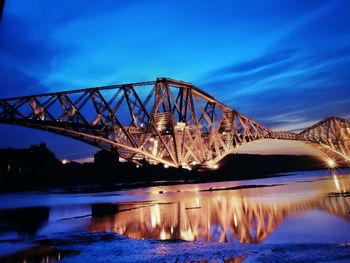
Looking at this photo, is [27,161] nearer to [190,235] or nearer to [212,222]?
[212,222]

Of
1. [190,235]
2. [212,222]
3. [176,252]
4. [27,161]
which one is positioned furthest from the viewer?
[27,161]

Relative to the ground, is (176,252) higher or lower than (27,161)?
lower

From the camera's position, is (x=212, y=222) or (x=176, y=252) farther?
(x=212, y=222)

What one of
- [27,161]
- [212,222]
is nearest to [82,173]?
[27,161]

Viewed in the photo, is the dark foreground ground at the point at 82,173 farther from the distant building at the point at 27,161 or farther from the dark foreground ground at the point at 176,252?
the dark foreground ground at the point at 176,252

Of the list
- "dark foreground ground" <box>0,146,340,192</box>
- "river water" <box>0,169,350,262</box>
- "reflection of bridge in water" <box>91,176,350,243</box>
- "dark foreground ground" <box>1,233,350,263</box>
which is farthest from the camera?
"dark foreground ground" <box>0,146,340,192</box>

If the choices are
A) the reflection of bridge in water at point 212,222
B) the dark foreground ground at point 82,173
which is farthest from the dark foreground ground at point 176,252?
the dark foreground ground at point 82,173

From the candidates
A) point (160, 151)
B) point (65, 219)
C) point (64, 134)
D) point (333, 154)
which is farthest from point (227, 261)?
point (333, 154)

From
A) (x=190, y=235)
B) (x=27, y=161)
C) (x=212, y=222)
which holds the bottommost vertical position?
(x=190, y=235)

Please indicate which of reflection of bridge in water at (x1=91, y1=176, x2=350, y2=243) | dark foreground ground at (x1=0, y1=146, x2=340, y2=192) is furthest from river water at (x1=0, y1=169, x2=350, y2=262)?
dark foreground ground at (x1=0, y1=146, x2=340, y2=192)

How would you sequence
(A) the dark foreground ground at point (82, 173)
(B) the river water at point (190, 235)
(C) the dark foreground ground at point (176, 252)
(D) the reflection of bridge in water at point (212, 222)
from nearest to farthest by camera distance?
(C) the dark foreground ground at point (176, 252) → (B) the river water at point (190, 235) → (D) the reflection of bridge in water at point (212, 222) → (A) the dark foreground ground at point (82, 173)

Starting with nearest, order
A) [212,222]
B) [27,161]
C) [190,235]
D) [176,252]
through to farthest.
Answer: [176,252], [190,235], [212,222], [27,161]

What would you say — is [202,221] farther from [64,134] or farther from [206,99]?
[206,99]

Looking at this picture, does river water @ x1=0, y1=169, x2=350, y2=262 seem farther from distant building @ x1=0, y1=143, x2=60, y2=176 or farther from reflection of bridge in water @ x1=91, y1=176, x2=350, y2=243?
distant building @ x1=0, y1=143, x2=60, y2=176
